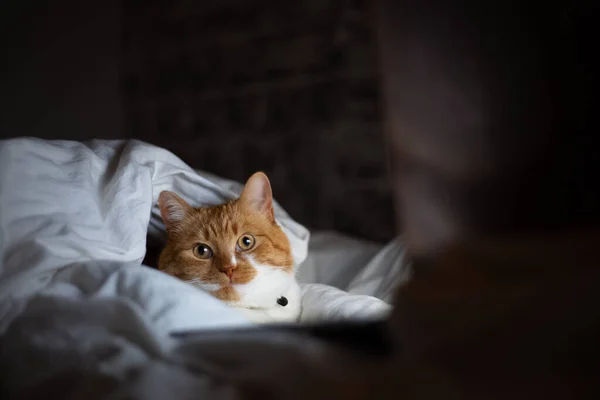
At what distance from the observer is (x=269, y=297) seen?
1.29 m

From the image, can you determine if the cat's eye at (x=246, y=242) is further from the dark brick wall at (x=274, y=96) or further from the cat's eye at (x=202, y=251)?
the dark brick wall at (x=274, y=96)

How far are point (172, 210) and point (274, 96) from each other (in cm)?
137

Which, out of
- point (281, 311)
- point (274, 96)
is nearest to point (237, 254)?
point (281, 311)

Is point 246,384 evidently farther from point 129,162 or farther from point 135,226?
point 129,162

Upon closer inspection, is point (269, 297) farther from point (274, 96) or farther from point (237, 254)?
point (274, 96)

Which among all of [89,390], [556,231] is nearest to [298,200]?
[89,390]

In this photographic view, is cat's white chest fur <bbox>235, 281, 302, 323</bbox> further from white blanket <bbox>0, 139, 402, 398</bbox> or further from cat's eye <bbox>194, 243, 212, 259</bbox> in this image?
cat's eye <bbox>194, 243, 212, 259</bbox>

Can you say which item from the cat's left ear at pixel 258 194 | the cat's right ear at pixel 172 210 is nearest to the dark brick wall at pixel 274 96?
the cat's left ear at pixel 258 194

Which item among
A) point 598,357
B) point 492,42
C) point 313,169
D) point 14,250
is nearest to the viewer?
point 598,357

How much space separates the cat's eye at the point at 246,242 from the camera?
1.33 metres

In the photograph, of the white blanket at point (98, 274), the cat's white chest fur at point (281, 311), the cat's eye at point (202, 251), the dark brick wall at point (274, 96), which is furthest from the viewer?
the dark brick wall at point (274, 96)

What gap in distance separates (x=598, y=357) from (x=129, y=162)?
3.54 ft

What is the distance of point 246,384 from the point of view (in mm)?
554

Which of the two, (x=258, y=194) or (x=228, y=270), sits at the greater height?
(x=258, y=194)
